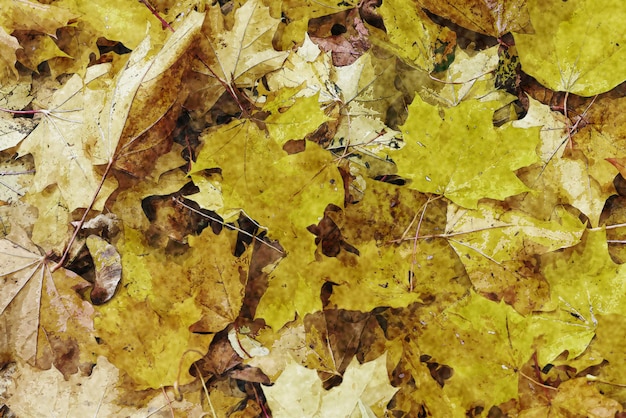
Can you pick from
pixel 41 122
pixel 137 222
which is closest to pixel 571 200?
pixel 137 222

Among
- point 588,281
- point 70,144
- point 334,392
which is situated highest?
point 70,144

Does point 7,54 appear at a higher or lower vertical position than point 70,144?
higher

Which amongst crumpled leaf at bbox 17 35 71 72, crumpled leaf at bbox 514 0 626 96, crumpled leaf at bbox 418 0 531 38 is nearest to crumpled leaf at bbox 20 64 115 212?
crumpled leaf at bbox 17 35 71 72

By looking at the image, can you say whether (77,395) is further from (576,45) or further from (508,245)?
(576,45)

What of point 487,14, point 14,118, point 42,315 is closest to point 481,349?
point 487,14

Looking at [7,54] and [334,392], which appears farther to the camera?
[7,54]

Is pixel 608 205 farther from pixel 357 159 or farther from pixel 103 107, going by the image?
pixel 103 107

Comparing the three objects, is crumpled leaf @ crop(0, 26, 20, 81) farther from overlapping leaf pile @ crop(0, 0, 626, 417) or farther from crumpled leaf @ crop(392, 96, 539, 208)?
crumpled leaf @ crop(392, 96, 539, 208)

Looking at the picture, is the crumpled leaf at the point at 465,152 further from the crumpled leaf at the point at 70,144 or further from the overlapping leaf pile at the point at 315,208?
the crumpled leaf at the point at 70,144
